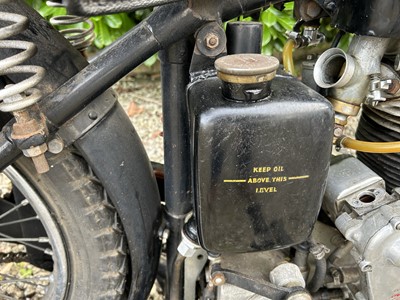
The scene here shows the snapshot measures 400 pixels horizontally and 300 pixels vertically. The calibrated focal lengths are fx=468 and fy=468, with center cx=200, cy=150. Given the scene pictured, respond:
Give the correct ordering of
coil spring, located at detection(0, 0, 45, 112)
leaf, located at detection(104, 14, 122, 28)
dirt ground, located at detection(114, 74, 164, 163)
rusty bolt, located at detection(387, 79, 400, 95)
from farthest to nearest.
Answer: leaf, located at detection(104, 14, 122, 28)
dirt ground, located at detection(114, 74, 164, 163)
rusty bolt, located at detection(387, 79, 400, 95)
coil spring, located at detection(0, 0, 45, 112)

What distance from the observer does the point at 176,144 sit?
3.01ft

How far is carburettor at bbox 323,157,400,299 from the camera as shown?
939 mm

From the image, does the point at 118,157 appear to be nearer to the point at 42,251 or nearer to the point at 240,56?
the point at 240,56

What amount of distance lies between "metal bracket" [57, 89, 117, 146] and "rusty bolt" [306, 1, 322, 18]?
43 cm

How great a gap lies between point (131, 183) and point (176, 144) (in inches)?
4.7

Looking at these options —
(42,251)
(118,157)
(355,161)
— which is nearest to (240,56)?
(118,157)

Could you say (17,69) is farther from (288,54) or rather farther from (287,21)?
(287,21)

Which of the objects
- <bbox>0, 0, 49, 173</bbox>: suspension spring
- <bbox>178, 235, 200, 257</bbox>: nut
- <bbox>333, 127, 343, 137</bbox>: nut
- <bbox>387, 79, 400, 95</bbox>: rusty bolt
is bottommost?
<bbox>178, 235, 200, 257</bbox>: nut

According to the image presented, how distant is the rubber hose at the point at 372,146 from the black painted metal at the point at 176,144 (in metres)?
0.33

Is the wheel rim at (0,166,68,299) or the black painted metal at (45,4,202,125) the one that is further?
the wheel rim at (0,166,68,299)

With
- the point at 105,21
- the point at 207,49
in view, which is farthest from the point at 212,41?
the point at 105,21

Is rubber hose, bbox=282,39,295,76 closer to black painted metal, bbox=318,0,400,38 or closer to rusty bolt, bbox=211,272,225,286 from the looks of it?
black painted metal, bbox=318,0,400,38

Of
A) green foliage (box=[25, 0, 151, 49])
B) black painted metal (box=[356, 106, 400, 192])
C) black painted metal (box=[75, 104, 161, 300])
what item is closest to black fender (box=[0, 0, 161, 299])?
black painted metal (box=[75, 104, 161, 300])

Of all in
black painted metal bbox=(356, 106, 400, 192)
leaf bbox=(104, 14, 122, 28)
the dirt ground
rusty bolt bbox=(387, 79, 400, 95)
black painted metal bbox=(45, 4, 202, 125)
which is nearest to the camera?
black painted metal bbox=(45, 4, 202, 125)
